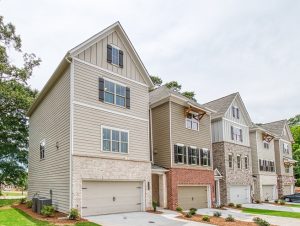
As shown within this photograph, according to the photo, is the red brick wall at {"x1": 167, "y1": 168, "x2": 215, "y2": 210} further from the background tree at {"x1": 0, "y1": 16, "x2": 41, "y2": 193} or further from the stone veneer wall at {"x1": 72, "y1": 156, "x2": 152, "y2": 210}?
the background tree at {"x1": 0, "y1": 16, "x2": 41, "y2": 193}

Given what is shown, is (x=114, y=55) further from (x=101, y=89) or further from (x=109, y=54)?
(x=101, y=89)

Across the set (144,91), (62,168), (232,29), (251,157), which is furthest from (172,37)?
(251,157)

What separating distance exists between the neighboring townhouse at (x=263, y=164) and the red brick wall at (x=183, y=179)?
11.9 meters

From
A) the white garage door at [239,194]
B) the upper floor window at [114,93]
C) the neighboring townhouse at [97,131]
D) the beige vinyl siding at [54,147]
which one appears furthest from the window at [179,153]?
the beige vinyl siding at [54,147]

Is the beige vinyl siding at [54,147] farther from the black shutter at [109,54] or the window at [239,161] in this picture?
the window at [239,161]

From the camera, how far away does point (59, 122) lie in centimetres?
1862

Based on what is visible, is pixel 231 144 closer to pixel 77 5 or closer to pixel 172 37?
pixel 172 37

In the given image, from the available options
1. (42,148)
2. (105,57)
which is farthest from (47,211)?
(105,57)

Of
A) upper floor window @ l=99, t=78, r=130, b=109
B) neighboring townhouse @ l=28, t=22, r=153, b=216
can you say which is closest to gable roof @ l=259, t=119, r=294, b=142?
neighboring townhouse @ l=28, t=22, r=153, b=216

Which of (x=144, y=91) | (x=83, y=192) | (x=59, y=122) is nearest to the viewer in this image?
(x=83, y=192)

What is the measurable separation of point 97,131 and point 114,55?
5442 mm

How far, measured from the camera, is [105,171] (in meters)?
17.8

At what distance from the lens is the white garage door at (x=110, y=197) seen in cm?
1694

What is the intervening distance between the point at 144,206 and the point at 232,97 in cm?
1790
